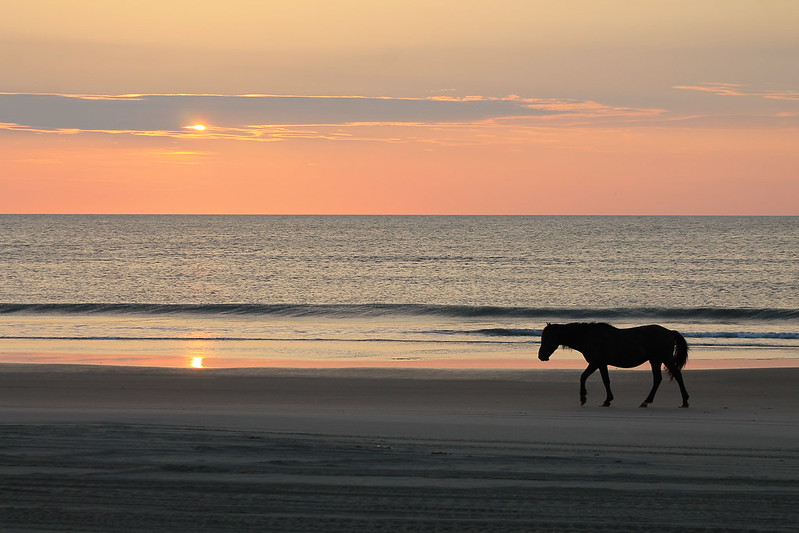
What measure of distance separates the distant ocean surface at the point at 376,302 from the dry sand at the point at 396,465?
8.36 metres

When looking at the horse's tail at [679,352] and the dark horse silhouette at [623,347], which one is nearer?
the dark horse silhouette at [623,347]

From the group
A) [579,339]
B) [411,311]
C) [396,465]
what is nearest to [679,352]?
[579,339]

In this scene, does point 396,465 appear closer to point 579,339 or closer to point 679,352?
point 579,339

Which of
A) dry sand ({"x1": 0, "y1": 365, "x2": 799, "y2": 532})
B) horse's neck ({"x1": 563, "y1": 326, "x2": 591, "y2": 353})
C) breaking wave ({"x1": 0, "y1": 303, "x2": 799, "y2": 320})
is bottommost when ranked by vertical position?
breaking wave ({"x1": 0, "y1": 303, "x2": 799, "y2": 320})

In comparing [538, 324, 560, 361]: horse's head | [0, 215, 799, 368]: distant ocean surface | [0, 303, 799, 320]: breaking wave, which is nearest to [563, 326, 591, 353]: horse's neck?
[538, 324, 560, 361]: horse's head

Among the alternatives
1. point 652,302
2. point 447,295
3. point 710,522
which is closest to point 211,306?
point 447,295

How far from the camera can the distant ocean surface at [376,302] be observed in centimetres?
2489

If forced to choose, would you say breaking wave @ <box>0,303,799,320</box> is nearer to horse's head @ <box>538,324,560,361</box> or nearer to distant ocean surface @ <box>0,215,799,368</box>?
distant ocean surface @ <box>0,215,799,368</box>

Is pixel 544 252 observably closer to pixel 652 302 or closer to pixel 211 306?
pixel 652 302

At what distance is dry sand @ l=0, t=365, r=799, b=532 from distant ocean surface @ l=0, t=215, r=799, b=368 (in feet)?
27.4

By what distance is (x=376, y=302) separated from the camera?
142 feet

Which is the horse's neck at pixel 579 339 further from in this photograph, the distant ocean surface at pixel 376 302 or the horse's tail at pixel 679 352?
the distant ocean surface at pixel 376 302

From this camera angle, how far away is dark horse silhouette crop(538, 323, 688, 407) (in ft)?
45.9

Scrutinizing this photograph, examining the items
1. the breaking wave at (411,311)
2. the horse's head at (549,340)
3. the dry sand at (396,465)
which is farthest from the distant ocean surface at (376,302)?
the dry sand at (396,465)
